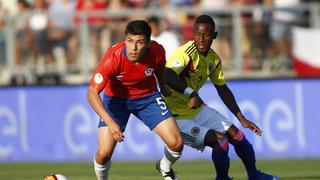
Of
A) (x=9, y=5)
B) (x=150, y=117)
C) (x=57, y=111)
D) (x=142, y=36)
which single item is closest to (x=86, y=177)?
(x=150, y=117)

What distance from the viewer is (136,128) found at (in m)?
19.8

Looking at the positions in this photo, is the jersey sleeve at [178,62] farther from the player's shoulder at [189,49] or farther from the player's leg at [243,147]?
the player's leg at [243,147]

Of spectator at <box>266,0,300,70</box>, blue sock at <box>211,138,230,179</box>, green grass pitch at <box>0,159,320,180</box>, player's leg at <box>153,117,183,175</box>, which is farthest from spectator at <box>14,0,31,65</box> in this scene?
blue sock at <box>211,138,230,179</box>

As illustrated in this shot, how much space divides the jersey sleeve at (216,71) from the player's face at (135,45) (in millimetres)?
1307

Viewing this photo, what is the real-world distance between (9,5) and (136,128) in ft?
16.0

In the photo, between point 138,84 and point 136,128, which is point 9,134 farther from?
point 138,84

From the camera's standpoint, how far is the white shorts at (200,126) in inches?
480

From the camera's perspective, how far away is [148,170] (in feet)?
53.3

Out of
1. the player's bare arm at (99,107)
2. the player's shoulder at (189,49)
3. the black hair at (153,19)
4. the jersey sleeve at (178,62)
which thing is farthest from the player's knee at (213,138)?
the black hair at (153,19)

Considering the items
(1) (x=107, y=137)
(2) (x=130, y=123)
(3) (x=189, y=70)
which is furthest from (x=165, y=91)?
(2) (x=130, y=123)

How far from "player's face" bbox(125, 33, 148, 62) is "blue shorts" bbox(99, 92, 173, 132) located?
775 mm

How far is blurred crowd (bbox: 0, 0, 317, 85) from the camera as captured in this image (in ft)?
66.1

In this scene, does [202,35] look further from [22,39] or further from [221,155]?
[22,39]

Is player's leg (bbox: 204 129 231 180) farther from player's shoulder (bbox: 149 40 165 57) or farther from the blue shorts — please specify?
player's shoulder (bbox: 149 40 165 57)
